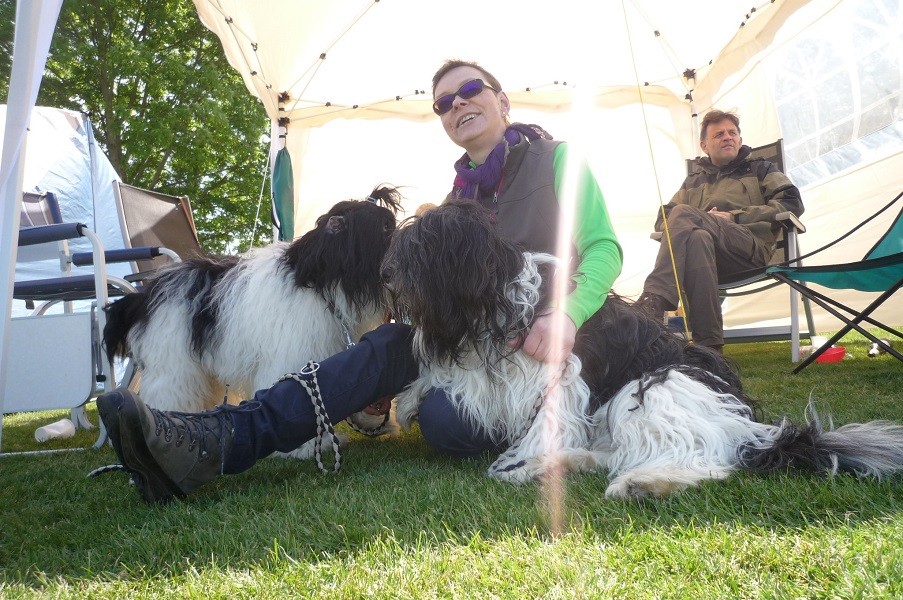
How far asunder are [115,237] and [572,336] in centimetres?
708

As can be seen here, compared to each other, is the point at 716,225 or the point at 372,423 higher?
the point at 716,225

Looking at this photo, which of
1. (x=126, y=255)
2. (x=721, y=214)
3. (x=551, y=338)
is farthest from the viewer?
(x=721, y=214)

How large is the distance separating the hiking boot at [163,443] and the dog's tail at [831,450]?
1340 mm

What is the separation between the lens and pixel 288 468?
2.29m

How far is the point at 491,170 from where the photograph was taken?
2.46 metres

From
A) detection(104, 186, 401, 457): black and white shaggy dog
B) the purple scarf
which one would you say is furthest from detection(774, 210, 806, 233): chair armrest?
detection(104, 186, 401, 457): black and white shaggy dog

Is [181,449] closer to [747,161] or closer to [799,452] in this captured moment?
[799,452]

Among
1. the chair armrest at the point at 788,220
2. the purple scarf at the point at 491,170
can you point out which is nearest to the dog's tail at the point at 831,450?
the purple scarf at the point at 491,170

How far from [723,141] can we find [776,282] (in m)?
0.99

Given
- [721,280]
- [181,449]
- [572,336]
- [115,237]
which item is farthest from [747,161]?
[115,237]

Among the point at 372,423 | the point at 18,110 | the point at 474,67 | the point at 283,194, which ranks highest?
the point at 474,67

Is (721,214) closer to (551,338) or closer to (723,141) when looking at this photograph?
(723,141)

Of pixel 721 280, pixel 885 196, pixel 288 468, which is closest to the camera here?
pixel 288 468

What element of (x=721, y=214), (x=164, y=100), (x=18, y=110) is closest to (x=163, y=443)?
(x=18, y=110)
